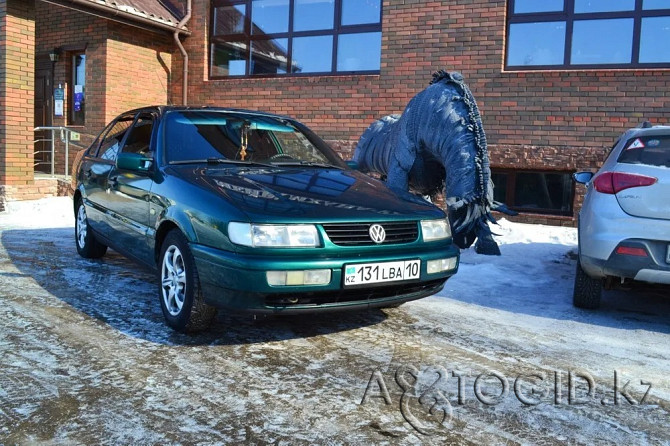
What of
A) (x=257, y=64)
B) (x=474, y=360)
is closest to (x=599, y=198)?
(x=474, y=360)

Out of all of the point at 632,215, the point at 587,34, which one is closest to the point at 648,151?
the point at 632,215

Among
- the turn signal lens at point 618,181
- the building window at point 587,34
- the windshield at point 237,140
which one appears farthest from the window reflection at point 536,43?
the windshield at point 237,140

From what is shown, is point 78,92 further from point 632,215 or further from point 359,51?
point 632,215

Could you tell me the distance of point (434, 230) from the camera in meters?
3.92

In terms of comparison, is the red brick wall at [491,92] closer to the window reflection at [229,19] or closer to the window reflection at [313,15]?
the window reflection at [313,15]

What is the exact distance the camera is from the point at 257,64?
12.7m

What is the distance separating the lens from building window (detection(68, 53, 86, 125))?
1299 cm

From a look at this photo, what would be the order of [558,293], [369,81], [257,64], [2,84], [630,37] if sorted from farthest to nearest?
1. [257,64]
2. [369,81]
3. [2,84]
4. [630,37]
5. [558,293]

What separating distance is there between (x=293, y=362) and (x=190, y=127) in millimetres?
2129

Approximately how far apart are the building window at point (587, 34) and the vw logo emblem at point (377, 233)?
299 inches

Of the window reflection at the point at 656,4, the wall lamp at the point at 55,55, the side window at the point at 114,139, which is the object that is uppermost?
the window reflection at the point at 656,4

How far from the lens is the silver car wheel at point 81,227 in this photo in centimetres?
615

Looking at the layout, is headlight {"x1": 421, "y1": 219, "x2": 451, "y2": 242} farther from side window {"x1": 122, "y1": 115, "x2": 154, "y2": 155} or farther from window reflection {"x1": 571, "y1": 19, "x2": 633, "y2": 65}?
window reflection {"x1": 571, "y1": 19, "x2": 633, "y2": 65}

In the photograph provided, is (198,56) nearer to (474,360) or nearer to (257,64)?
(257,64)
